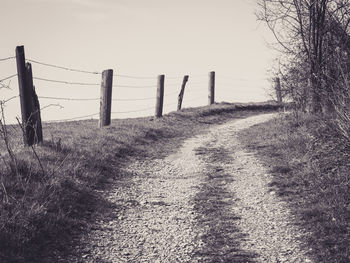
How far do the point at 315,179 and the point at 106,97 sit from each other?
26.1 feet

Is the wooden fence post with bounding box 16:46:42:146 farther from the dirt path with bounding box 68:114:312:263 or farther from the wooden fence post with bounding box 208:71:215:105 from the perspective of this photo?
the wooden fence post with bounding box 208:71:215:105

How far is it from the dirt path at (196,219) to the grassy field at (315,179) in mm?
249

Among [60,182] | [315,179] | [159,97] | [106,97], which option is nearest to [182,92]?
[159,97]

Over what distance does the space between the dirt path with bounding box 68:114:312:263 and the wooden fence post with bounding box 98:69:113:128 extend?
14.3 feet

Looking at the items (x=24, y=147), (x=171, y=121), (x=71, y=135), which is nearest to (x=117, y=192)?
(x=24, y=147)

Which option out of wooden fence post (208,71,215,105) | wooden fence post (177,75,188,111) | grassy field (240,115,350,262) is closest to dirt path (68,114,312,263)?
grassy field (240,115,350,262)

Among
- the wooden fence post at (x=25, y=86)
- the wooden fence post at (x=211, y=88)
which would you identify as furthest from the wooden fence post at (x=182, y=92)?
the wooden fence post at (x=25, y=86)

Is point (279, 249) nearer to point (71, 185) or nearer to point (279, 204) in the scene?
point (279, 204)

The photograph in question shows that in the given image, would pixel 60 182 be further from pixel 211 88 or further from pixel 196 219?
pixel 211 88

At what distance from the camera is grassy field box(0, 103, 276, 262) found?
16.4ft

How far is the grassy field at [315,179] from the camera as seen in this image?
5094 millimetres

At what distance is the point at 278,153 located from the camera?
976 centimetres

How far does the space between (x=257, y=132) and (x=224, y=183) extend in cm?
558

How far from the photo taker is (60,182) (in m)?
6.81
